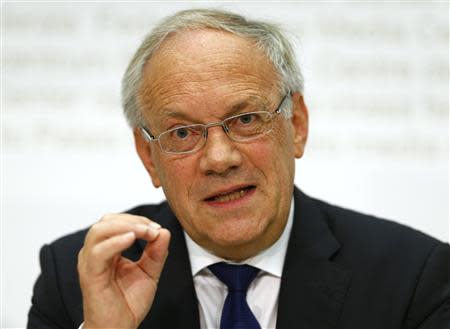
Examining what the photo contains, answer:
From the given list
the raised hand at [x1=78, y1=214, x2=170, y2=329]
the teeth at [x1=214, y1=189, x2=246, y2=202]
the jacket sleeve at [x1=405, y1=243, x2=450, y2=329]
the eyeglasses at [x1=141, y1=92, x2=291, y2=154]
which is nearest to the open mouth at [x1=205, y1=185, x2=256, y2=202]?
the teeth at [x1=214, y1=189, x2=246, y2=202]

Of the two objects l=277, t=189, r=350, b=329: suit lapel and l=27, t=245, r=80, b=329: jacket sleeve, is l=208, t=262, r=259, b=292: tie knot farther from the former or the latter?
l=27, t=245, r=80, b=329: jacket sleeve

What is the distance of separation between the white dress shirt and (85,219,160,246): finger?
0.57m

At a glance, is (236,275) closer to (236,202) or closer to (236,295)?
(236,295)

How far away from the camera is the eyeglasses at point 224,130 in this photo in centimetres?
259

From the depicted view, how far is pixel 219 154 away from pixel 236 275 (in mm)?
565

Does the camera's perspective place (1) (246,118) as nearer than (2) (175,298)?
Yes

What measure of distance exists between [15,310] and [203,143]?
2.23 m

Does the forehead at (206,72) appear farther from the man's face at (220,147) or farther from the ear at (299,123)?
the ear at (299,123)

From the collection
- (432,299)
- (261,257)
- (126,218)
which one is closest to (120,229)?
(126,218)

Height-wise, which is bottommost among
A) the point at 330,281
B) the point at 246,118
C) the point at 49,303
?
the point at 49,303

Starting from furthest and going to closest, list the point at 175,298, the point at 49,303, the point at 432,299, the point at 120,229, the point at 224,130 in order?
the point at 49,303, the point at 175,298, the point at 432,299, the point at 224,130, the point at 120,229

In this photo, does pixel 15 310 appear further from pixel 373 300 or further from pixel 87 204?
pixel 373 300

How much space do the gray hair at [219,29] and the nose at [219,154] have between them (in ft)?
1.16

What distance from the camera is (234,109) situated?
2.60m
